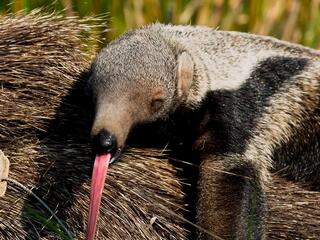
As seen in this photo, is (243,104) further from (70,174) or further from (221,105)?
(70,174)

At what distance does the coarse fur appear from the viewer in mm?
3641

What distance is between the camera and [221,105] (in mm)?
3906

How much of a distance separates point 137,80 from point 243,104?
0.58m

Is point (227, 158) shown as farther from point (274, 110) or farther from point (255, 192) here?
point (274, 110)

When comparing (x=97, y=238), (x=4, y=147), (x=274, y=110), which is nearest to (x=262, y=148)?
(x=274, y=110)

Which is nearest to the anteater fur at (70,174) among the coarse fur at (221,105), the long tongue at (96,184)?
the coarse fur at (221,105)

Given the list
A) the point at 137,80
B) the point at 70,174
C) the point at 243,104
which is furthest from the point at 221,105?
the point at 70,174

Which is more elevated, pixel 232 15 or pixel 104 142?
pixel 232 15

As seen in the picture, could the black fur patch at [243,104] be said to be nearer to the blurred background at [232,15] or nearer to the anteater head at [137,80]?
the anteater head at [137,80]

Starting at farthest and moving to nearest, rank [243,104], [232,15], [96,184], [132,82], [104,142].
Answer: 1. [232,15]
2. [243,104]
3. [132,82]
4. [96,184]
5. [104,142]

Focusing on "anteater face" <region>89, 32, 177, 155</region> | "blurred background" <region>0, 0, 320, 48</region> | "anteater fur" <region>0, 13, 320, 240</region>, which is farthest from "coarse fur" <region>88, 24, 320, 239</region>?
"blurred background" <region>0, 0, 320, 48</region>

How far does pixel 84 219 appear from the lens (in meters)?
3.82

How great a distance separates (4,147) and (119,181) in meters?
0.51

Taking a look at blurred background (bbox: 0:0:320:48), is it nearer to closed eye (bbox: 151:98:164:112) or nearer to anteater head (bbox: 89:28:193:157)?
anteater head (bbox: 89:28:193:157)
